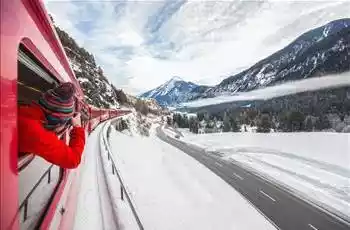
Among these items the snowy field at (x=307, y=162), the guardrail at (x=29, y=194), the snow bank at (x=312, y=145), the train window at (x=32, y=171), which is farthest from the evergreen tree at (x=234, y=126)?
the guardrail at (x=29, y=194)

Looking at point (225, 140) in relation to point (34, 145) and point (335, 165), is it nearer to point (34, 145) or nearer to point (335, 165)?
point (335, 165)

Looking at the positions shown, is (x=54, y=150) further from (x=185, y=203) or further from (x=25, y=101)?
(x=185, y=203)

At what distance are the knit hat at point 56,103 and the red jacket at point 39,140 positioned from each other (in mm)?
62

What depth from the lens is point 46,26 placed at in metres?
3.37

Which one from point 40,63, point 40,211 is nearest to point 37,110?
point 40,63

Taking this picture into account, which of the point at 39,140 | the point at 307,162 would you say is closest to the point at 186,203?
the point at 39,140

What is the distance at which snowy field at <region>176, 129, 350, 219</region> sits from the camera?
2159 centimetres

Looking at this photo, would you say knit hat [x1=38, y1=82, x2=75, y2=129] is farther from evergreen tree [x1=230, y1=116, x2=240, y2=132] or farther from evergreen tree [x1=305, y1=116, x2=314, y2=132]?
evergreen tree [x1=230, y1=116, x2=240, y2=132]

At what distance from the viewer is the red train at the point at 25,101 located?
1.87 m

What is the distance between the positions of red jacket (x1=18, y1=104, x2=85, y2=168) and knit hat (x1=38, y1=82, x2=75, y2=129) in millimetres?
62

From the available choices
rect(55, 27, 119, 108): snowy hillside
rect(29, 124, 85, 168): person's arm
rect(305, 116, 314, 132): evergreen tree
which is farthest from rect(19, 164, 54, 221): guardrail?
rect(305, 116, 314, 132): evergreen tree

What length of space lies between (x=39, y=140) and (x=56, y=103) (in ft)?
1.61

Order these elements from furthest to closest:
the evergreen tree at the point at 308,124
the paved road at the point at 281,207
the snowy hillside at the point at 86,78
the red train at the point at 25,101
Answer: the evergreen tree at the point at 308,124 → the snowy hillside at the point at 86,78 → the paved road at the point at 281,207 → the red train at the point at 25,101

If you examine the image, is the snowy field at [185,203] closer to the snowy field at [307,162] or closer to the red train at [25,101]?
the snowy field at [307,162]
